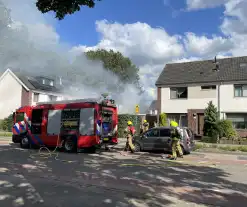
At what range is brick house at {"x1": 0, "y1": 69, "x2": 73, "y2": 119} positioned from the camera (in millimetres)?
36719

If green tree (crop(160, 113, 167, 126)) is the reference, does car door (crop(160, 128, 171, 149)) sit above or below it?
below

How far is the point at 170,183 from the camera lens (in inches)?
301

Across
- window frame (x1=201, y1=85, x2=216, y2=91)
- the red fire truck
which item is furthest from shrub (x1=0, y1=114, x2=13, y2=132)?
window frame (x1=201, y1=85, x2=216, y2=91)

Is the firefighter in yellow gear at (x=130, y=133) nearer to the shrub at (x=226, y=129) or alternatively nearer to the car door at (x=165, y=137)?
the car door at (x=165, y=137)

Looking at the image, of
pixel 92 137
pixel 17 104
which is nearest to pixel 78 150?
pixel 92 137

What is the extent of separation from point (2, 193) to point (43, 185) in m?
1.03

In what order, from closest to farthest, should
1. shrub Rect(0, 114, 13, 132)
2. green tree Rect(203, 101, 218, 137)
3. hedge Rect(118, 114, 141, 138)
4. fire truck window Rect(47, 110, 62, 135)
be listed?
fire truck window Rect(47, 110, 62, 135) → green tree Rect(203, 101, 218, 137) → hedge Rect(118, 114, 141, 138) → shrub Rect(0, 114, 13, 132)

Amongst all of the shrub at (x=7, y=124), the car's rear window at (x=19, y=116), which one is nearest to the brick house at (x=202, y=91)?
the car's rear window at (x=19, y=116)

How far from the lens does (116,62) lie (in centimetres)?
4988

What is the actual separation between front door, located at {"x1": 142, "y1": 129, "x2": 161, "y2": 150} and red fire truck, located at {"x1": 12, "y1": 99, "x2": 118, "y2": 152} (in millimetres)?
1598

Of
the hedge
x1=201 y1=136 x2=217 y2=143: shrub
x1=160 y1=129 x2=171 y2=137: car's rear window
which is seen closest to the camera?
x1=160 y1=129 x2=171 y2=137: car's rear window

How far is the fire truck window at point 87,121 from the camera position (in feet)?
46.3

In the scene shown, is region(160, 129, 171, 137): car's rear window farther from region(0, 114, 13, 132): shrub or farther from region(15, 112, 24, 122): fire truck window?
region(0, 114, 13, 132): shrub

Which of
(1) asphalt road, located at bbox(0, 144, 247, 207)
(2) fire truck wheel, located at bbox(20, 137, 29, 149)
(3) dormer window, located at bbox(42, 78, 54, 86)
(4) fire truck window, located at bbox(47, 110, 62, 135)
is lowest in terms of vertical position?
(1) asphalt road, located at bbox(0, 144, 247, 207)
